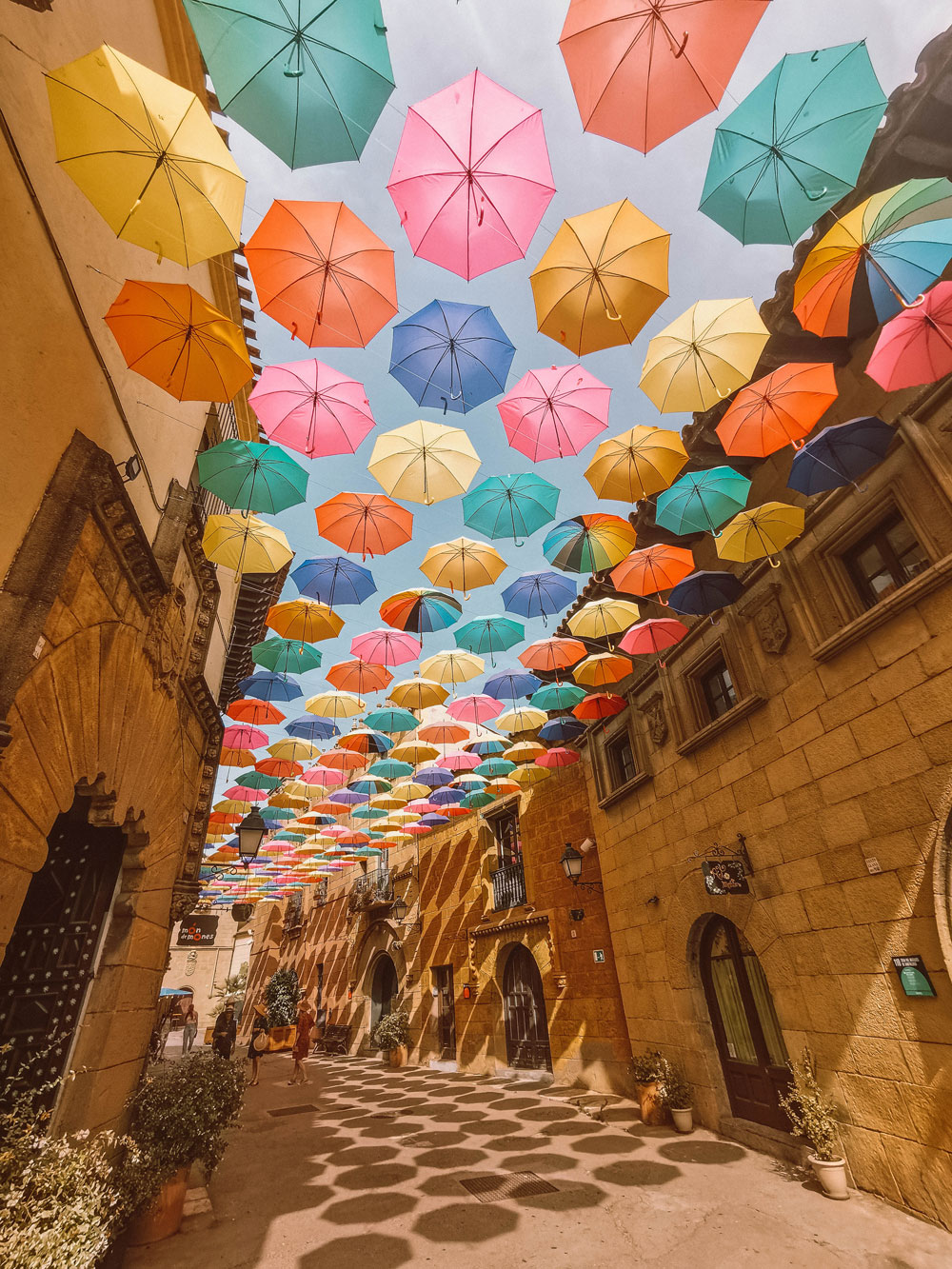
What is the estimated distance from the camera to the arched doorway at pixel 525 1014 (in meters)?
11.6

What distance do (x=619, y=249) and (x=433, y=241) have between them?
1.54 metres

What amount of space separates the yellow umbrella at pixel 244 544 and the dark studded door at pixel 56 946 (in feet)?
10.8

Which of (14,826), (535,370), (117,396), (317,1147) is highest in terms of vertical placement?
(535,370)

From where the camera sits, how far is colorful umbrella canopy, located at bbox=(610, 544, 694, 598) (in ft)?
25.0

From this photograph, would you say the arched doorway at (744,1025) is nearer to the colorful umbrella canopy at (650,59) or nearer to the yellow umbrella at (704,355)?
the yellow umbrella at (704,355)

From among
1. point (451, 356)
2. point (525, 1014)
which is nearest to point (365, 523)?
point (451, 356)

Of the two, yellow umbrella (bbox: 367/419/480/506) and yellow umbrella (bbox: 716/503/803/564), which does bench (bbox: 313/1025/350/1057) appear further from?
yellow umbrella (bbox: 716/503/803/564)

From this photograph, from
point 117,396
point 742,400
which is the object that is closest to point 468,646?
point 742,400

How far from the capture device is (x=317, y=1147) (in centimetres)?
769

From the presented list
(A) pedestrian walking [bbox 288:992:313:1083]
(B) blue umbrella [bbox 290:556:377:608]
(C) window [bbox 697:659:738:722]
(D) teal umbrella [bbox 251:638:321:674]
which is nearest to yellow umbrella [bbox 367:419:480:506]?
(B) blue umbrella [bbox 290:556:377:608]

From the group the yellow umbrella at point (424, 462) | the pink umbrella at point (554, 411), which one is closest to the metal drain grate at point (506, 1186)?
the yellow umbrella at point (424, 462)

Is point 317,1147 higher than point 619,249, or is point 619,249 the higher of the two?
point 619,249

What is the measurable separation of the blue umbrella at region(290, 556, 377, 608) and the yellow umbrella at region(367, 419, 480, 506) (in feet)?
7.38

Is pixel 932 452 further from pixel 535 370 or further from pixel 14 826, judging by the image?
pixel 14 826
